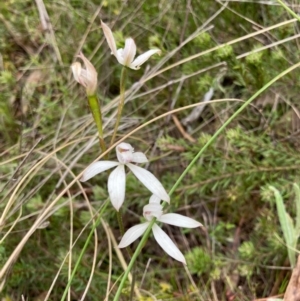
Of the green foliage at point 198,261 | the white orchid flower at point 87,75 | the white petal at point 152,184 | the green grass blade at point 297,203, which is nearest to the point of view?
the white orchid flower at point 87,75

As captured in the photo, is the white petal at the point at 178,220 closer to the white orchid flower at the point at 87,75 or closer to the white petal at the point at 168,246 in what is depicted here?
the white petal at the point at 168,246

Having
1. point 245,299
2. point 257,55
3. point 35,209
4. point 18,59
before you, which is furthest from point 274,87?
point 18,59

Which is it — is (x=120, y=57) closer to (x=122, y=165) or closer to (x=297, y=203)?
(x=122, y=165)

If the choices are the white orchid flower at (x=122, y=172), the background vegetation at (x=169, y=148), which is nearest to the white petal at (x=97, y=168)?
the white orchid flower at (x=122, y=172)

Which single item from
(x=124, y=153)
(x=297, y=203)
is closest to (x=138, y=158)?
(x=124, y=153)

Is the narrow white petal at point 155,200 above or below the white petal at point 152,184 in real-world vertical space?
below

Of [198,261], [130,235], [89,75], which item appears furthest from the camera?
[198,261]

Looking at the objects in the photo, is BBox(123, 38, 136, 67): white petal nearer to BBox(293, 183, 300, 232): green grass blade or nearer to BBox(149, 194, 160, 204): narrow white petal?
BBox(149, 194, 160, 204): narrow white petal

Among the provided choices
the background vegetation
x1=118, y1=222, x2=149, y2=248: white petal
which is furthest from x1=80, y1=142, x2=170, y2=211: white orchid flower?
the background vegetation
